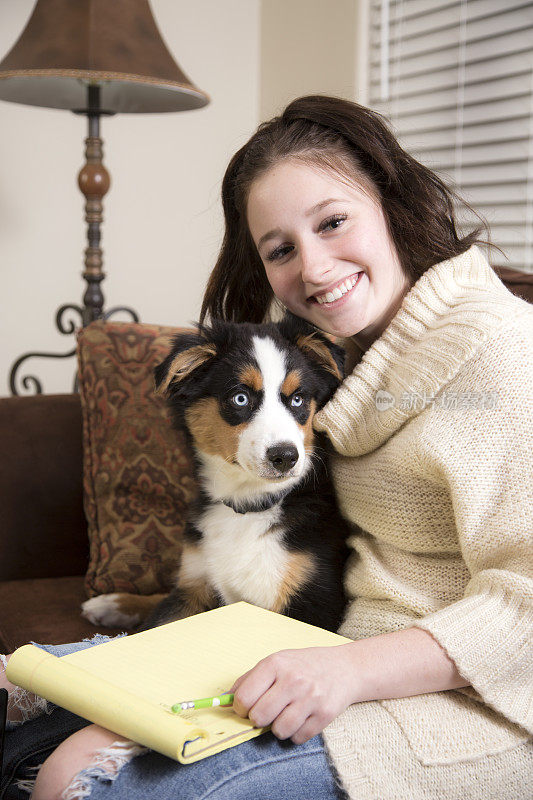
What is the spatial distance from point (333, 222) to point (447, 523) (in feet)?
1.79

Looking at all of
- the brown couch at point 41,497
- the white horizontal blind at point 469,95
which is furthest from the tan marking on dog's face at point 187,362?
the white horizontal blind at point 469,95

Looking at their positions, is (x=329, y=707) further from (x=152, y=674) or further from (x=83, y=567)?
(x=83, y=567)

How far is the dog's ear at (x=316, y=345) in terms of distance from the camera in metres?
1.45

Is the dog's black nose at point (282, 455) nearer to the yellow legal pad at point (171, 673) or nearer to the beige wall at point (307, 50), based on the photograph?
the yellow legal pad at point (171, 673)

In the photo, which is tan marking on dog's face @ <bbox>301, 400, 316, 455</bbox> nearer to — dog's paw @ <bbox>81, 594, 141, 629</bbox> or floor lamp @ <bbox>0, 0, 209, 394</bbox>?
dog's paw @ <bbox>81, 594, 141, 629</bbox>

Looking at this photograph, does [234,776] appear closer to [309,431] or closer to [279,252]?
[309,431]

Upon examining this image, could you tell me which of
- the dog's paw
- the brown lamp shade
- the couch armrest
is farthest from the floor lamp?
the dog's paw

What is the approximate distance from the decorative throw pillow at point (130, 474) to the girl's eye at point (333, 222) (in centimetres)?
69

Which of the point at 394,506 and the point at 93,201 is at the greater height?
the point at 93,201

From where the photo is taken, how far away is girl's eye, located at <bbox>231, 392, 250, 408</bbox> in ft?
4.44

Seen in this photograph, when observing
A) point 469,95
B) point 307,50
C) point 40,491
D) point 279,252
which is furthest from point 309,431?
point 307,50

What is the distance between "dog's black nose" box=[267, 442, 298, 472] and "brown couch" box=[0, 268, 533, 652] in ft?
2.97

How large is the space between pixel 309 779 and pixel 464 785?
0.20m

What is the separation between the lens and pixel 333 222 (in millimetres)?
1376
